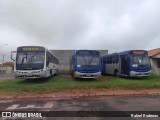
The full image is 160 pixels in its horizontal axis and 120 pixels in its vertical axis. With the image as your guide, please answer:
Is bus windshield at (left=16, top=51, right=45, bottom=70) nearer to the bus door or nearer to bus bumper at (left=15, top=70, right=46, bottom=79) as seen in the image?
bus bumper at (left=15, top=70, right=46, bottom=79)

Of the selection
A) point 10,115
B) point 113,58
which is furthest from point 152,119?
point 113,58

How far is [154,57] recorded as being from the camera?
1467 inches

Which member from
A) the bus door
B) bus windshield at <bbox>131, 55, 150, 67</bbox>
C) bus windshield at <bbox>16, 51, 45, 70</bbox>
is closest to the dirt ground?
bus windshield at <bbox>16, 51, 45, 70</bbox>

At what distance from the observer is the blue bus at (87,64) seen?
22672mm

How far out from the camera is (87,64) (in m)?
22.8

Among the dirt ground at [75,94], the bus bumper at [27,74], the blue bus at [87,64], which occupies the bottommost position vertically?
the dirt ground at [75,94]

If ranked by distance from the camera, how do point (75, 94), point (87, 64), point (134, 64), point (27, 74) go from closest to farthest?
point (75, 94) < point (27, 74) < point (87, 64) < point (134, 64)

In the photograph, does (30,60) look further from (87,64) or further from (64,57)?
(64,57)

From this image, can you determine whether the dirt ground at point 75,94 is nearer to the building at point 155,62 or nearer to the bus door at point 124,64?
the bus door at point 124,64

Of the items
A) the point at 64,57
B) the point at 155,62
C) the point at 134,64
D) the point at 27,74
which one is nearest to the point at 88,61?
the point at 134,64

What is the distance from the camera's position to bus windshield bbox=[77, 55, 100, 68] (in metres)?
22.8

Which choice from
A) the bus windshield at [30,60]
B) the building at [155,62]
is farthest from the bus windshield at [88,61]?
the building at [155,62]

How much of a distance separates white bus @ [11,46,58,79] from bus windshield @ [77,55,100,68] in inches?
127

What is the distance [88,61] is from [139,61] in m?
5.54
